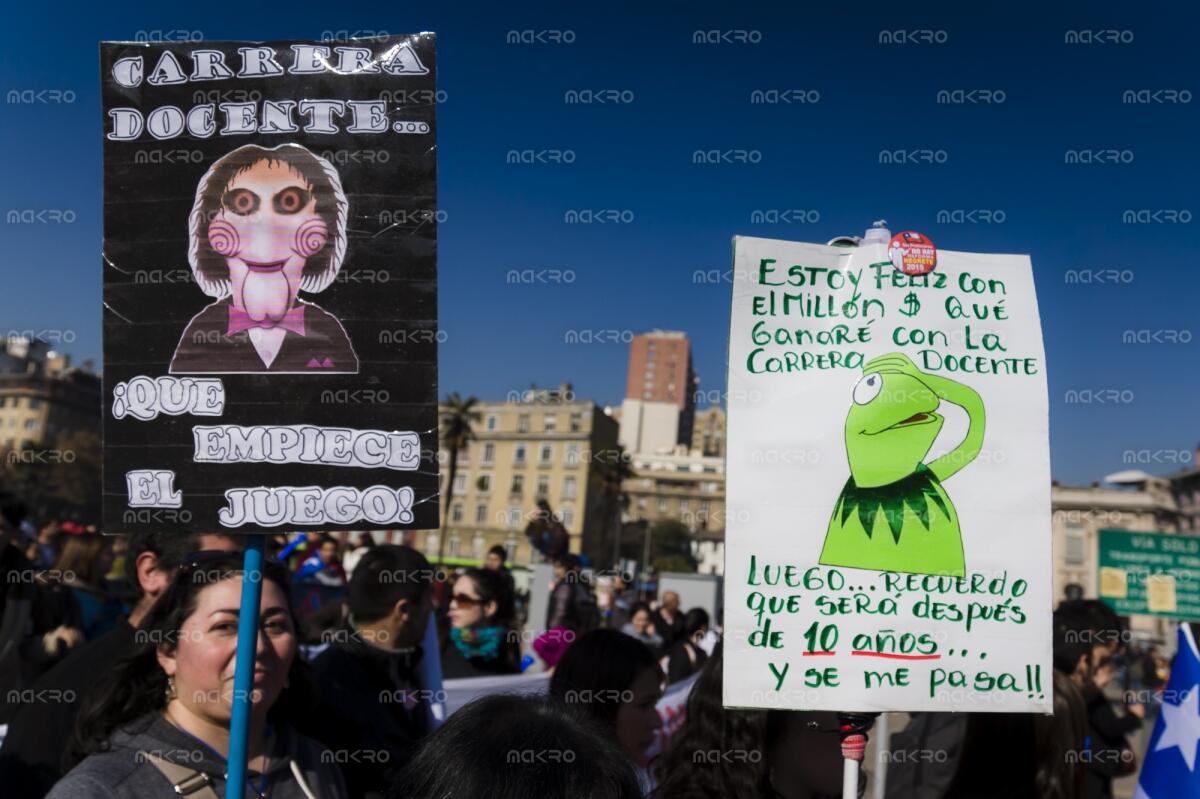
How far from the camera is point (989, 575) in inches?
105

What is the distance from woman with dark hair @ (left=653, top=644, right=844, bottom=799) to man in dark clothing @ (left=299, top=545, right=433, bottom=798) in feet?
4.20

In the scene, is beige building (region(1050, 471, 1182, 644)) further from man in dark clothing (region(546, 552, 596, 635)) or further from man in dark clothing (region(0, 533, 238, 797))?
man in dark clothing (region(0, 533, 238, 797))

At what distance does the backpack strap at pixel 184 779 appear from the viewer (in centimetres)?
239

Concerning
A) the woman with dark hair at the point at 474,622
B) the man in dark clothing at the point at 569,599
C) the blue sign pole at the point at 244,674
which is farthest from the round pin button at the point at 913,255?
the man in dark clothing at the point at 569,599

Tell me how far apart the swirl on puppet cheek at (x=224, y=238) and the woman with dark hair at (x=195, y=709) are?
2.92 feet

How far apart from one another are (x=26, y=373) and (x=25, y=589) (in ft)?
286

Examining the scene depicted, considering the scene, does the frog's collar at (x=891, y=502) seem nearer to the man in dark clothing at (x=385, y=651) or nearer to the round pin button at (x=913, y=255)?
the round pin button at (x=913, y=255)

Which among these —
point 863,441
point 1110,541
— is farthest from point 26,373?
point 863,441

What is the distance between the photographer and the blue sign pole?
2299mm

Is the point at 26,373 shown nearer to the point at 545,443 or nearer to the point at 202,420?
the point at 545,443

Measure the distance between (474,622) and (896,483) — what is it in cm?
366

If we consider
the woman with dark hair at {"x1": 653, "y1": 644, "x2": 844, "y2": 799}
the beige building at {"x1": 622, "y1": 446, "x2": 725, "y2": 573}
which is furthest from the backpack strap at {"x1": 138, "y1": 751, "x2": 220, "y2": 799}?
the beige building at {"x1": 622, "y1": 446, "x2": 725, "y2": 573}

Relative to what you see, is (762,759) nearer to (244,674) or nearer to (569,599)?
(244,674)

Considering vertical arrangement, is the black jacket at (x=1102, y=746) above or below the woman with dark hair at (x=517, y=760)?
below
